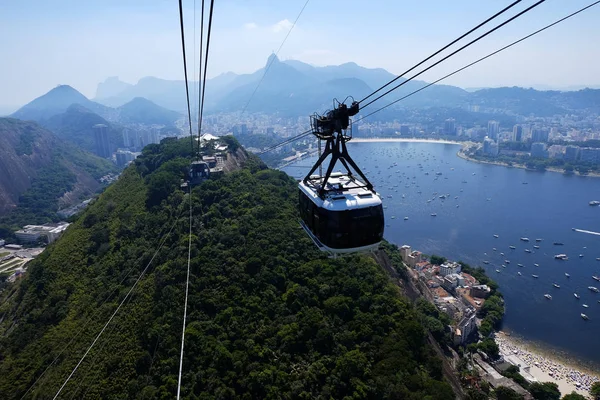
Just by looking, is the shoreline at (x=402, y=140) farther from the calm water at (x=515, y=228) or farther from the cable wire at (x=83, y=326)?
the cable wire at (x=83, y=326)

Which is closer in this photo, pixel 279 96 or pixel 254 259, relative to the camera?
pixel 254 259

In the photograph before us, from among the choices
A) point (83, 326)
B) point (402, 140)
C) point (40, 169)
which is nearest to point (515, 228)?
point (83, 326)

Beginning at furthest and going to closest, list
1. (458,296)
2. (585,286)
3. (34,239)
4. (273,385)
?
(34,239) < (585,286) < (458,296) < (273,385)

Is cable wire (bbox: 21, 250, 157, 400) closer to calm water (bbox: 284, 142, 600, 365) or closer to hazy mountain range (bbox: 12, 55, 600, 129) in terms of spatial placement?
calm water (bbox: 284, 142, 600, 365)

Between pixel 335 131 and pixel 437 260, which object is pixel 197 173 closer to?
pixel 335 131

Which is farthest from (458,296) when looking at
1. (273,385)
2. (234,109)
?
(234,109)

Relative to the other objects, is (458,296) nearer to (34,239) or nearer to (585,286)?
(585,286)

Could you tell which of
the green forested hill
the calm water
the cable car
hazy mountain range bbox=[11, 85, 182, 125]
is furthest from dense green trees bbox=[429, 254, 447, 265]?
hazy mountain range bbox=[11, 85, 182, 125]
